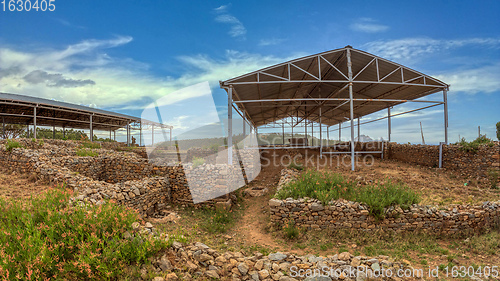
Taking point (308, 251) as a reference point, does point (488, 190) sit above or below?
above

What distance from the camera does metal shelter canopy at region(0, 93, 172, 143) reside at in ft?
58.8

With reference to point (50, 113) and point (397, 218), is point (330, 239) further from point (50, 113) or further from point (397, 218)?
point (50, 113)

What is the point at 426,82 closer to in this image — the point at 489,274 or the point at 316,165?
the point at 316,165

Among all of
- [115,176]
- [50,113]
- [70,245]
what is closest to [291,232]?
[70,245]

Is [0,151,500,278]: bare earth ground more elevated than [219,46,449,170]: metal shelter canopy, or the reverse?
[219,46,449,170]: metal shelter canopy

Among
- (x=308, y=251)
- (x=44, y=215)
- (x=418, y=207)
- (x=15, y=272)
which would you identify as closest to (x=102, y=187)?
(x=44, y=215)

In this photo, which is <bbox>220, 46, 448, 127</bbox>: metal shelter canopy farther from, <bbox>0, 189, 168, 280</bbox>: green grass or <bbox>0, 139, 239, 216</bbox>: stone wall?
<bbox>0, 189, 168, 280</bbox>: green grass

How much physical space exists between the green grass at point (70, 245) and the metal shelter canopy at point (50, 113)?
18.2 m

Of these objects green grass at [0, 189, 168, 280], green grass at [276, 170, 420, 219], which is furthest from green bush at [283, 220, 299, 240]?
green grass at [0, 189, 168, 280]

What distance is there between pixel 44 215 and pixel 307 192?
24.3ft

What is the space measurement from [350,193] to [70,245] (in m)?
8.03

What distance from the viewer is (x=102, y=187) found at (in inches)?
302

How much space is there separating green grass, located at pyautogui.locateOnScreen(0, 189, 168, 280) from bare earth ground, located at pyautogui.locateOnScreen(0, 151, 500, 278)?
149 cm

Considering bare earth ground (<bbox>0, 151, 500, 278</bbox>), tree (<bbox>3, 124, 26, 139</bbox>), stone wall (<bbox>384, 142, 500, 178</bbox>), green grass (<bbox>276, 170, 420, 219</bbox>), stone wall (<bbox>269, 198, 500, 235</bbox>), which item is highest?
tree (<bbox>3, 124, 26, 139</bbox>)
